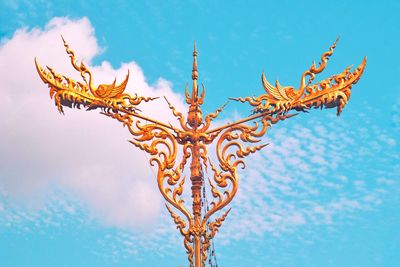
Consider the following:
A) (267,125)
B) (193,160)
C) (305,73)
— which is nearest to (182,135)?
(193,160)

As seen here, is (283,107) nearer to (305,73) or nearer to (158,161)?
(305,73)

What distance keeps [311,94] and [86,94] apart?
2188 mm

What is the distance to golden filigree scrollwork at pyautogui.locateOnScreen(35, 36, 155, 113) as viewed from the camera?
8.29m

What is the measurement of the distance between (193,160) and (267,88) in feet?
3.38

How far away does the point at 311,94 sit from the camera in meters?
8.28

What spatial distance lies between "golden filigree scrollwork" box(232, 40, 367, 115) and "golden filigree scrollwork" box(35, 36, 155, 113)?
3.62ft

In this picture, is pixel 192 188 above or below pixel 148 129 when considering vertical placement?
below

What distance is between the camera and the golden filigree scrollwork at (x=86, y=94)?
8.29 m

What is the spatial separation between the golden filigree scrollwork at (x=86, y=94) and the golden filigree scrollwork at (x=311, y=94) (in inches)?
43.5

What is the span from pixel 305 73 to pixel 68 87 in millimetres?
2322

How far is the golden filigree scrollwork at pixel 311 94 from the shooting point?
8.20 meters

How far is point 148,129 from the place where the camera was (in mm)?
8352

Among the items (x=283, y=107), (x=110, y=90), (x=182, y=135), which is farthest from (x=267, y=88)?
(x=110, y=90)

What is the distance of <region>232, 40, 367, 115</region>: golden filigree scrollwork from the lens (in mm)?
8195
